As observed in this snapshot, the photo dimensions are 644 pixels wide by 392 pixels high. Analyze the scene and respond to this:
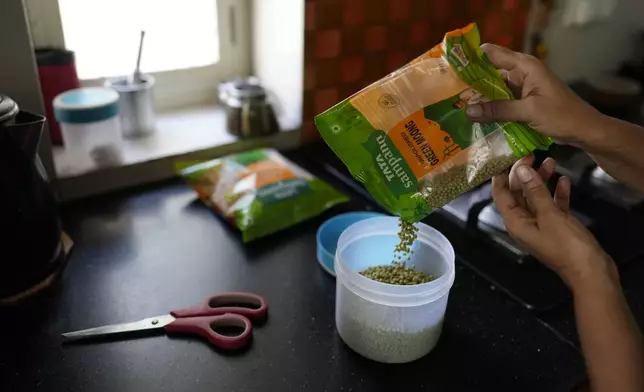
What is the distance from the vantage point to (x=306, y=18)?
3.73 ft

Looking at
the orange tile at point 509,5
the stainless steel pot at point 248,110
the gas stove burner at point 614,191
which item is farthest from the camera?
the orange tile at point 509,5

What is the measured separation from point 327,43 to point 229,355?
2.22ft

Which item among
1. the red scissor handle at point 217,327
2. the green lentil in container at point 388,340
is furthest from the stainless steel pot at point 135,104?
the green lentil in container at point 388,340

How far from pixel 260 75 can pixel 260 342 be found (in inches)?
28.9

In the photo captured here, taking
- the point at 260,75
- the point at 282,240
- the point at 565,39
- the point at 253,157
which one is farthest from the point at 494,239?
the point at 565,39

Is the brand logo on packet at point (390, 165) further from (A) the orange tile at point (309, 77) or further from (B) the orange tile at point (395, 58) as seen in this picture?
(B) the orange tile at point (395, 58)

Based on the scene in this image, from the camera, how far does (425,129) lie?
0.69 meters

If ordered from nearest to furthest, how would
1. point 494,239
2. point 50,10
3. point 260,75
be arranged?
point 494,239 → point 50,10 → point 260,75

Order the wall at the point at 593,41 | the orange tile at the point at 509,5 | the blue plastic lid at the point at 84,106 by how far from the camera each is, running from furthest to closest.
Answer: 1. the wall at the point at 593,41
2. the orange tile at the point at 509,5
3. the blue plastic lid at the point at 84,106

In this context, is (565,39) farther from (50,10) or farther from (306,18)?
(50,10)

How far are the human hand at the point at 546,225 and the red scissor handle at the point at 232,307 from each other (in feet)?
1.11

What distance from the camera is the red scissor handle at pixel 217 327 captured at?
0.74 m

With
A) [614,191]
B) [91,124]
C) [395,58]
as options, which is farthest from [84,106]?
[614,191]

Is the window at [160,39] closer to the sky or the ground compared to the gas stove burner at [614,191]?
closer to the sky
